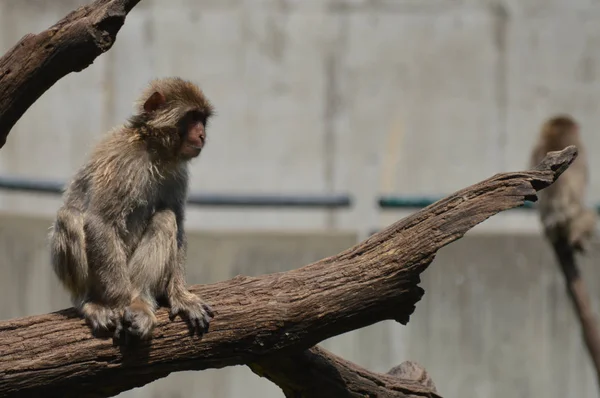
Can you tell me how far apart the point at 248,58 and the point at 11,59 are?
8425 mm

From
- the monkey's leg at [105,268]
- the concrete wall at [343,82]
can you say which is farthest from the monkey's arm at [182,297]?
the concrete wall at [343,82]

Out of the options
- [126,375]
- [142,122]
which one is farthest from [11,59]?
[126,375]

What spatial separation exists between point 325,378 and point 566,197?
7.04 m

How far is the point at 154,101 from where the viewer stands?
20.8 feet

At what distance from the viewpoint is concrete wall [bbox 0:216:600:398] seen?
11656 millimetres

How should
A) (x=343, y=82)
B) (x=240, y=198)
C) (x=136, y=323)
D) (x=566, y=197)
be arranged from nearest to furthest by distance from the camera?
1. (x=136, y=323)
2. (x=566, y=197)
3. (x=240, y=198)
4. (x=343, y=82)

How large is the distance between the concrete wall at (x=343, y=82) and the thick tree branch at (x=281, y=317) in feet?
26.2

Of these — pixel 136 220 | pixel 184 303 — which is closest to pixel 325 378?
pixel 184 303

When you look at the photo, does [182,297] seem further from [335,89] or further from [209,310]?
[335,89]

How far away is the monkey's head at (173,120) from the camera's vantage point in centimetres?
629

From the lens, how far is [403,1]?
45.0ft

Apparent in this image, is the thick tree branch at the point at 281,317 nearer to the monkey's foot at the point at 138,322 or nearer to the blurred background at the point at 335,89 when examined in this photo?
the monkey's foot at the point at 138,322

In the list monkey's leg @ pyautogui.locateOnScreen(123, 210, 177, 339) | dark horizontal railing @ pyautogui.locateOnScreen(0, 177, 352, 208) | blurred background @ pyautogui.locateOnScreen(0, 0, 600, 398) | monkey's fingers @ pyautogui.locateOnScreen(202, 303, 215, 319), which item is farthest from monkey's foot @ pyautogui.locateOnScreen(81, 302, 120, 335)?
blurred background @ pyautogui.locateOnScreen(0, 0, 600, 398)

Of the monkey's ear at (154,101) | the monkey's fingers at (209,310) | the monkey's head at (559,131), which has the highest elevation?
the monkey's head at (559,131)
